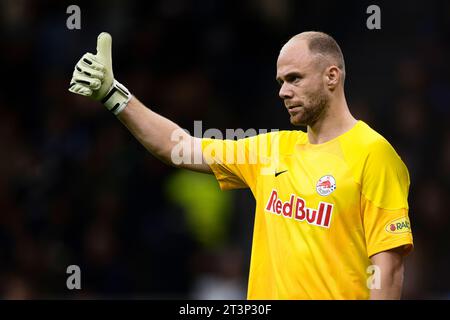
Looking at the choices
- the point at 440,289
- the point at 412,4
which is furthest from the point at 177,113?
the point at 440,289

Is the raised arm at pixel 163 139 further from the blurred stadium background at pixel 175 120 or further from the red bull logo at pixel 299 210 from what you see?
the blurred stadium background at pixel 175 120

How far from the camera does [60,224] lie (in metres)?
10.9

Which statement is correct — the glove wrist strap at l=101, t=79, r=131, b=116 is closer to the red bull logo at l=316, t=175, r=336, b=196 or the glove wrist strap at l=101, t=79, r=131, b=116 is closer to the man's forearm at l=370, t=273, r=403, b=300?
the red bull logo at l=316, t=175, r=336, b=196

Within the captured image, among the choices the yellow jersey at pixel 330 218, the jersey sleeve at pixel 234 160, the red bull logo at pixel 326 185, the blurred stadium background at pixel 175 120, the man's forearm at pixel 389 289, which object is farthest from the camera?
the blurred stadium background at pixel 175 120

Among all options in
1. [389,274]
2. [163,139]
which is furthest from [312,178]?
[163,139]

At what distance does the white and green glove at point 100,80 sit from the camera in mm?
5512

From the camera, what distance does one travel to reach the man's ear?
5336mm

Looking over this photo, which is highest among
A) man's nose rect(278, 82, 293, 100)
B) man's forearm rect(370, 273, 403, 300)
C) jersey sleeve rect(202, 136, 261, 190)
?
man's nose rect(278, 82, 293, 100)

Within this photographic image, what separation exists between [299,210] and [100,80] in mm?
1356

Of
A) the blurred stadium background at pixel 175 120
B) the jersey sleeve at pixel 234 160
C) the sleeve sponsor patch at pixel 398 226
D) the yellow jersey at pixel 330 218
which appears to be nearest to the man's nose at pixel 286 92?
the yellow jersey at pixel 330 218

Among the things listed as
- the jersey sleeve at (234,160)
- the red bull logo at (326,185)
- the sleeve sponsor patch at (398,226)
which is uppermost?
the jersey sleeve at (234,160)

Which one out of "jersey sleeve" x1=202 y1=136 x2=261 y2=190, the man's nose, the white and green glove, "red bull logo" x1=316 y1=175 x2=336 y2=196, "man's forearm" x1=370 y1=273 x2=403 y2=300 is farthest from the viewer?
"jersey sleeve" x1=202 y1=136 x2=261 y2=190

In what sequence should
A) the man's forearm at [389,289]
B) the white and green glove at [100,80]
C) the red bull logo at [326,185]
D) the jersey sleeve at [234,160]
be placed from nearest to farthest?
the man's forearm at [389,289] < the red bull logo at [326,185] < the white and green glove at [100,80] < the jersey sleeve at [234,160]

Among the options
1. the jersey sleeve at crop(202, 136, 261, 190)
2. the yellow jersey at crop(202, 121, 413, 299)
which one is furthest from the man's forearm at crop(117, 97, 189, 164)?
the yellow jersey at crop(202, 121, 413, 299)
